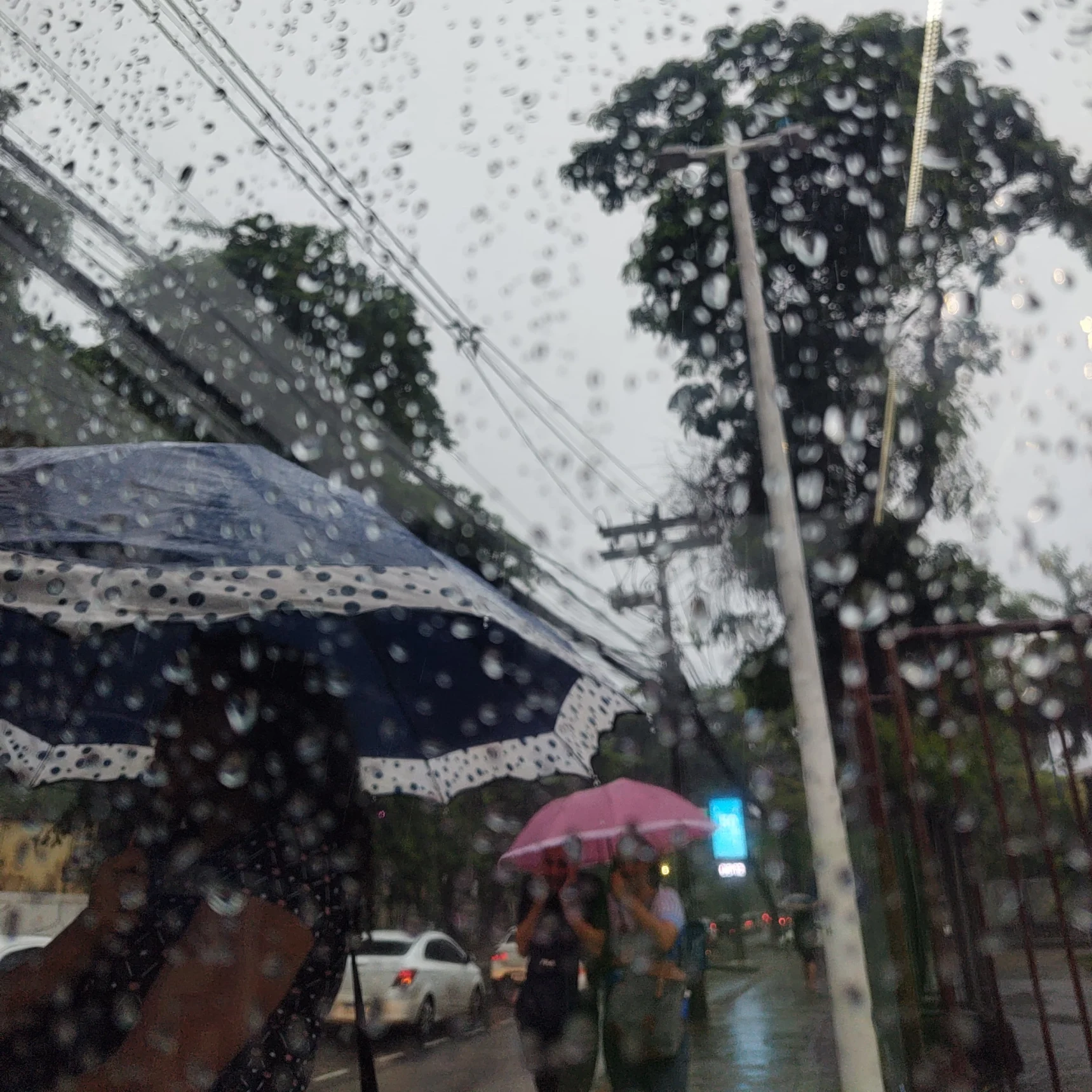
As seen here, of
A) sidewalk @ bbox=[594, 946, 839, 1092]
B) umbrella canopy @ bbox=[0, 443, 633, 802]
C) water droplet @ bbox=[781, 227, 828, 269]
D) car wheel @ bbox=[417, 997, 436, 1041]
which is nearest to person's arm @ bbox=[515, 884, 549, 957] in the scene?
sidewalk @ bbox=[594, 946, 839, 1092]

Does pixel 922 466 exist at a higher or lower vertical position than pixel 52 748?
higher

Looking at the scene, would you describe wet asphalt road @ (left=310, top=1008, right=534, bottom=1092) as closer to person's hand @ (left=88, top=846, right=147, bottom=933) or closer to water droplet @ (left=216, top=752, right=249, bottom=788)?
person's hand @ (left=88, top=846, right=147, bottom=933)

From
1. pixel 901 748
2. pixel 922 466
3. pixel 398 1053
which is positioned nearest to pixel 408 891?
pixel 398 1053

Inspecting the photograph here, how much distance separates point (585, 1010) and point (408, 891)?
15.2m

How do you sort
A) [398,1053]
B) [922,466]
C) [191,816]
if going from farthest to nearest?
[398,1053] → [922,466] → [191,816]

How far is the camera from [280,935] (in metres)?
1.28

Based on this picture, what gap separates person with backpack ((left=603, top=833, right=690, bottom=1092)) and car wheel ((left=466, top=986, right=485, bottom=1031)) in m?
9.62

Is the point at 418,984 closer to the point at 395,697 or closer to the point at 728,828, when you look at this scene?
the point at 728,828

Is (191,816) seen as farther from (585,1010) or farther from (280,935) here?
(585,1010)

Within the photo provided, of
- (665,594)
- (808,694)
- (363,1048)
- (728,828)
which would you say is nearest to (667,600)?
(665,594)

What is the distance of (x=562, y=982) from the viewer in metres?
4.65

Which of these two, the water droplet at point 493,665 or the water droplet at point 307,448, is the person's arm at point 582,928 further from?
the water droplet at point 307,448

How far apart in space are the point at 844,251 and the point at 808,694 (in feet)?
14.7

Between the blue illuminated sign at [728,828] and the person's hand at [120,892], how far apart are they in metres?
10.3
